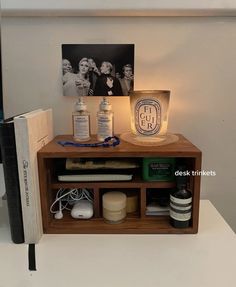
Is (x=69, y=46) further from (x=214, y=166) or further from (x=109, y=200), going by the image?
(x=214, y=166)

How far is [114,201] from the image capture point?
0.65 m

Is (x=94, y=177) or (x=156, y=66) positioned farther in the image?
(x=156, y=66)

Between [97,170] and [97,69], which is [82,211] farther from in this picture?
[97,69]

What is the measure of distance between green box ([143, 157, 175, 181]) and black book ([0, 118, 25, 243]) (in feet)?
1.00

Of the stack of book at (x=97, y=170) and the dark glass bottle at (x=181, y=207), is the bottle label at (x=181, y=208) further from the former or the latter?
the stack of book at (x=97, y=170)

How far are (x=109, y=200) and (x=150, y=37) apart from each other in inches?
18.8

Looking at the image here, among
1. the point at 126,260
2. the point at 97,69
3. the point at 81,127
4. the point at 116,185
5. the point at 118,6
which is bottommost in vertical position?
the point at 126,260

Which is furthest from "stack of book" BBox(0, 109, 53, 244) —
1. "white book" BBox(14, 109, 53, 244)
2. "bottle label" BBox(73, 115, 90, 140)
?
"bottle label" BBox(73, 115, 90, 140)

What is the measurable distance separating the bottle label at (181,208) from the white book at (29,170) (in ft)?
1.05

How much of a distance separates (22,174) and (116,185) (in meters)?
0.22

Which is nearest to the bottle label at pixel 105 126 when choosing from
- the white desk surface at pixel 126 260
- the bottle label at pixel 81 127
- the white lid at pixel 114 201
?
the bottle label at pixel 81 127

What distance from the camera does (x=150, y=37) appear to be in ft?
2.49

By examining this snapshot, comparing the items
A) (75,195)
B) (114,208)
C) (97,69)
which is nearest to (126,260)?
(114,208)

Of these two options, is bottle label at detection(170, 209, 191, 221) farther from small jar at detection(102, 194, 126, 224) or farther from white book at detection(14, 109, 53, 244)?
white book at detection(14, 109, 53, 244)
